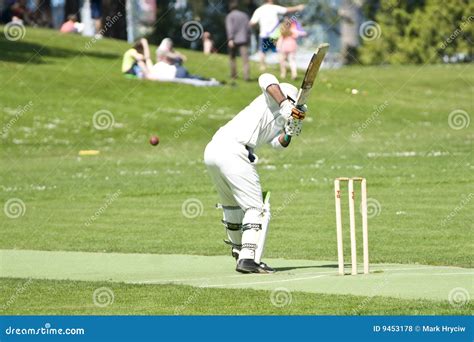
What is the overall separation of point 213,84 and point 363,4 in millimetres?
25315

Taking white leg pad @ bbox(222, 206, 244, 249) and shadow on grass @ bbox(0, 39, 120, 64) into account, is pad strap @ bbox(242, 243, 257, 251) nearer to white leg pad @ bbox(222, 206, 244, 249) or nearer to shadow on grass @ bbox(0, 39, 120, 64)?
white leg pad @ bbox(222, 206, 244, 249)

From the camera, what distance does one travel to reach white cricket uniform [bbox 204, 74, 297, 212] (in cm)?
1478

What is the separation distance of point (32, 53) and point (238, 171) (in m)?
30.1

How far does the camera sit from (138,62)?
4125cm

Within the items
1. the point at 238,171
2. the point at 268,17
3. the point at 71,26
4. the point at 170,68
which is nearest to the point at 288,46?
the point at 268,17

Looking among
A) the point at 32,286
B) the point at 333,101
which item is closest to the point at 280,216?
the point at 32,286

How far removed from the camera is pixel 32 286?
14438mm

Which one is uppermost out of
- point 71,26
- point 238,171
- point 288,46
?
point 71,26

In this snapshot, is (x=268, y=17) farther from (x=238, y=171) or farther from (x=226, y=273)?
(x=238, y=171)

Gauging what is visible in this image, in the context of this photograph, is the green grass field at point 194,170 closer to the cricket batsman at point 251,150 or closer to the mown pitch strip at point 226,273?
the mown pitch strip at point 226,273

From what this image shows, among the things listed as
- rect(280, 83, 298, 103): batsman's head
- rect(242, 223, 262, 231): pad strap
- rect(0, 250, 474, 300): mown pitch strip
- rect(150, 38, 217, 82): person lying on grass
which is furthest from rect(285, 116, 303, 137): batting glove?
rect(150, 38, 217, 82): person lying on grass

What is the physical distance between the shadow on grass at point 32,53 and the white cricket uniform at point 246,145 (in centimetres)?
2808

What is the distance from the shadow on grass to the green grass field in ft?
0.33

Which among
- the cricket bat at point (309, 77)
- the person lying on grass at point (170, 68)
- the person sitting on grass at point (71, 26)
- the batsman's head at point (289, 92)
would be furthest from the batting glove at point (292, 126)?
the person sitting on grass at point (71, 26)
